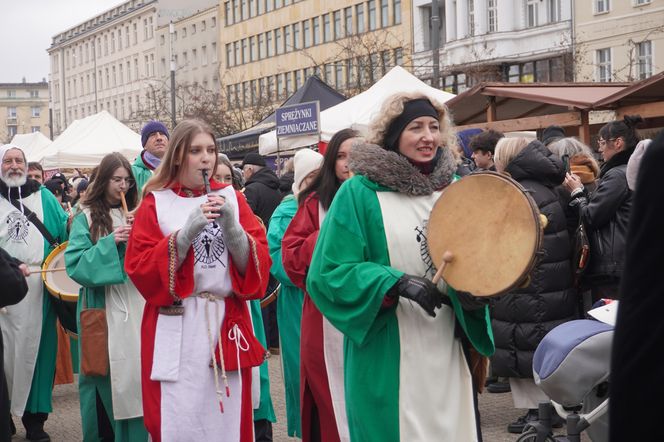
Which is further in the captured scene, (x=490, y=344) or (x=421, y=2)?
(x=421, y=2)

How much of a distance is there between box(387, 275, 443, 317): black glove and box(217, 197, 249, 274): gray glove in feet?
3.72

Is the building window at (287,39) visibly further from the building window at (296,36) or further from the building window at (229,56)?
the building window at (229,56)

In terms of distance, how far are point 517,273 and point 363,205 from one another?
755 millimetres

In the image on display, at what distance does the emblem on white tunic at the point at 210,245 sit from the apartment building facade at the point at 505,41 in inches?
1524

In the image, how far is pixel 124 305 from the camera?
6570 mm

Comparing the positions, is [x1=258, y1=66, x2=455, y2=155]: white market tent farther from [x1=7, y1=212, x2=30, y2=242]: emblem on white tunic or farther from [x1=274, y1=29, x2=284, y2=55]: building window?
[x1=274, y1=29, x2=284, y2=55]: building window

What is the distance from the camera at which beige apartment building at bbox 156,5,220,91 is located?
82438 mm

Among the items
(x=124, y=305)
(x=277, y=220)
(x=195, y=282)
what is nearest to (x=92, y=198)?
(x=124, y=305)

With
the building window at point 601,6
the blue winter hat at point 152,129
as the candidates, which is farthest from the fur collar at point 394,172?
the building window at point 601,6

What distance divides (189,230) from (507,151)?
2.89 m

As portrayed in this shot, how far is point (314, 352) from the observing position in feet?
19.1

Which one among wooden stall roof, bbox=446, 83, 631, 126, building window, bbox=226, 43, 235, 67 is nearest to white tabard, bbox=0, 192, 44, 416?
wooden stall roof, bbox=446, 83, 631, 126

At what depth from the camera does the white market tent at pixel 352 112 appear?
1430 centimetres

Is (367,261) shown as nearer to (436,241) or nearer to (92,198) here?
(436,241)
